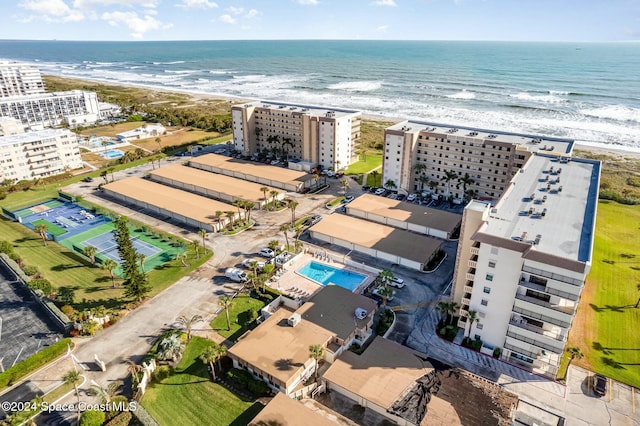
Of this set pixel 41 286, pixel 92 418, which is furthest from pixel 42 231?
pixel 92 418

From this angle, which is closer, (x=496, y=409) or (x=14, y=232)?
(x=496, y=409)

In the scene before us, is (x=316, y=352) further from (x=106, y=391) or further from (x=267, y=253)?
(x=267, y=253)

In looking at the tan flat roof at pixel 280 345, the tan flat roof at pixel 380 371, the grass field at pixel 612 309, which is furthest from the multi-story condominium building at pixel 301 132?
the tan flat roof at pixel 380 371

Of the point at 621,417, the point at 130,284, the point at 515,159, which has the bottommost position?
the point at 621,417

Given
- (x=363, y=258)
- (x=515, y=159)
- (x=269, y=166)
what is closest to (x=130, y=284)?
(x=363, y=258)

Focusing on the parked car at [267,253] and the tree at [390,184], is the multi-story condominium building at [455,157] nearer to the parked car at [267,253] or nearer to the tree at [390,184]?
the tree at [390,184]

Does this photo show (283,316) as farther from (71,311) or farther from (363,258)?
(71,311)
